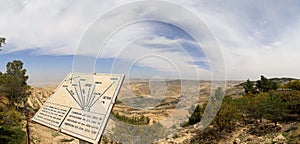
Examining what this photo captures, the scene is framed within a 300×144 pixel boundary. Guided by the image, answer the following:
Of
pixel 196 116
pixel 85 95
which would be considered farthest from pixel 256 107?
pixel 85 95

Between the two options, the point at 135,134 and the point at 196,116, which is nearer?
the point at 135,134

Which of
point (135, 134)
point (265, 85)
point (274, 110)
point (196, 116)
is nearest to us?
point (135, 134)

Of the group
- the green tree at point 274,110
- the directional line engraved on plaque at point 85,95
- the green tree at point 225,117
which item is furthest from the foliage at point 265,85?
the directional line engraved on plaque at point 85,95

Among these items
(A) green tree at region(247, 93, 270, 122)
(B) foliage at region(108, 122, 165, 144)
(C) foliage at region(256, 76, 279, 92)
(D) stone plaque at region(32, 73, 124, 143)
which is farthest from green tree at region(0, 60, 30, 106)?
(C) foliage at region(256, 76, 279, 92)

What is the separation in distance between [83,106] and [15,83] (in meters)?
17.8

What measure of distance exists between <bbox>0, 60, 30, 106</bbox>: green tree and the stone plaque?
1279 cm

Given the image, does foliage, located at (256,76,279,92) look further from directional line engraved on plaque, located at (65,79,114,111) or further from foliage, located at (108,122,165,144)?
directional line engraved on plaque, located at (65,79,114,111)

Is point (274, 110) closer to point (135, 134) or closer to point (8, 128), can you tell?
point (135, 134)

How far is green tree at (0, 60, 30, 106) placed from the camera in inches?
753

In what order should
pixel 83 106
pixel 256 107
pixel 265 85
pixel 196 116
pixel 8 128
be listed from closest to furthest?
pixel 83 106 → pixel 8 128 → pixel 256 107 → pixel 196 116 → pixel 265 85

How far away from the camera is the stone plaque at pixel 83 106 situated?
211 inches

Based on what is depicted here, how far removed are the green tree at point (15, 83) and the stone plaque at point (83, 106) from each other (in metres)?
12.8

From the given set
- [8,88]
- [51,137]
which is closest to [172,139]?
[51,137]

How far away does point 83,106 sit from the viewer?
19.8 ft
